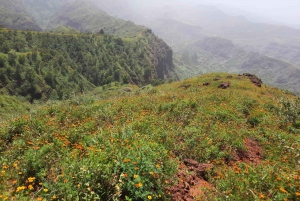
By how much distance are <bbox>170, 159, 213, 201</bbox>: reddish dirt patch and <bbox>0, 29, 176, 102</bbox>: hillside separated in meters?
91.2

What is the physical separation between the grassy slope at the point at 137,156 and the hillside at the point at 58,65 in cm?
8729

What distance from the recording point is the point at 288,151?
10297 millimetres

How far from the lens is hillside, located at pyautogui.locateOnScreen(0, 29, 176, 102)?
396 feet

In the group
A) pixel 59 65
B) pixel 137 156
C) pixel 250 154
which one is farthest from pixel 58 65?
pixel 137 156

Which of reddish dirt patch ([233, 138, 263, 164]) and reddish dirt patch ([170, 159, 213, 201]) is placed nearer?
reddish dirt patch ([170, 159, 213, 201])

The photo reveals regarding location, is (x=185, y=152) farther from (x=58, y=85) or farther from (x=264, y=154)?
(x=58, y=85)

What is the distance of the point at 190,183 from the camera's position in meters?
7.57

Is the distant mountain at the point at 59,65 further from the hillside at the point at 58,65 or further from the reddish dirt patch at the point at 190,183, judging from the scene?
the reddish dirt patch at the point at 190,183

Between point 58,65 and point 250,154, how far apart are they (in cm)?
15124

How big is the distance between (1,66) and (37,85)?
20.9 m

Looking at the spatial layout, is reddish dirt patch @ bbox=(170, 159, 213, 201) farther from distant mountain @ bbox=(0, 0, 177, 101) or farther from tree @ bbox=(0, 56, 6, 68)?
tree @ bbox=(0, 56, 6, 68)

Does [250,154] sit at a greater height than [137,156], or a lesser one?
lesser

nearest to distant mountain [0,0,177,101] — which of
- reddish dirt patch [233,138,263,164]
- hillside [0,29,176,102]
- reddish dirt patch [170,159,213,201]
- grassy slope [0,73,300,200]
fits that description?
hillside [0,29,176,102]

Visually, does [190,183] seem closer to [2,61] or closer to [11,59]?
[2,61]
